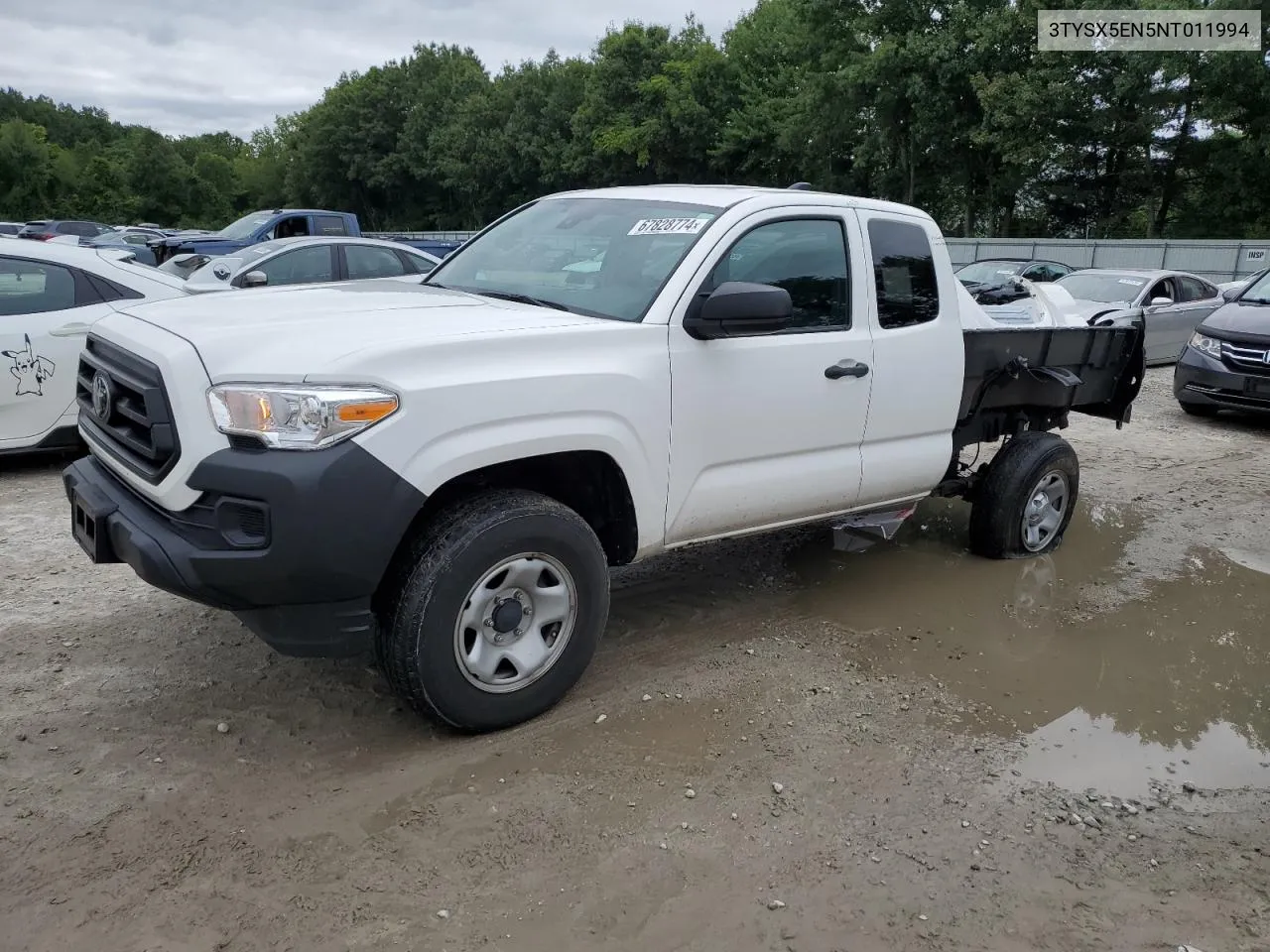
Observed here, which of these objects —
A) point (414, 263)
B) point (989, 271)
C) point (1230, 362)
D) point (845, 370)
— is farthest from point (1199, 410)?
point (414, 263)

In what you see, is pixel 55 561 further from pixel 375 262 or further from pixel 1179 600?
pixel 375 262

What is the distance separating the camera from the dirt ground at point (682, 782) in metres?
2.71

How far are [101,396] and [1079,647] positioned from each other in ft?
14.2

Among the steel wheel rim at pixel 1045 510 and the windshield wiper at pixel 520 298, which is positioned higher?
the windshield wiper at pixel 520 298

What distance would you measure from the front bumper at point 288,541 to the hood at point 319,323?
285mm

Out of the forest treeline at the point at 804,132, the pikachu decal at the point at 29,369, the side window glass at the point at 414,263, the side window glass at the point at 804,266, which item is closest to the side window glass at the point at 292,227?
the side window glass at the point at 414,263

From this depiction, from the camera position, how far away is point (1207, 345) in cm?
1017

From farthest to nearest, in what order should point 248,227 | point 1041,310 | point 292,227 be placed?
point 248,227 → point 292,227 → point 1041,310

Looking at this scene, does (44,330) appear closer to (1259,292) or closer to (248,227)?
(1259,292)

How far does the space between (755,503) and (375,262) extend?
828 cm

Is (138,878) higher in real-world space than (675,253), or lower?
lower

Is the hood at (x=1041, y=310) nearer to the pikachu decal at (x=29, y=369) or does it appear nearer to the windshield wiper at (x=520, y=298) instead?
the windshield wiper at (x=520, y=298)

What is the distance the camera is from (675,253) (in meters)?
3.93

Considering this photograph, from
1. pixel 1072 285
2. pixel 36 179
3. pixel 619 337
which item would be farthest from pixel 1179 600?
pixel 36 179
